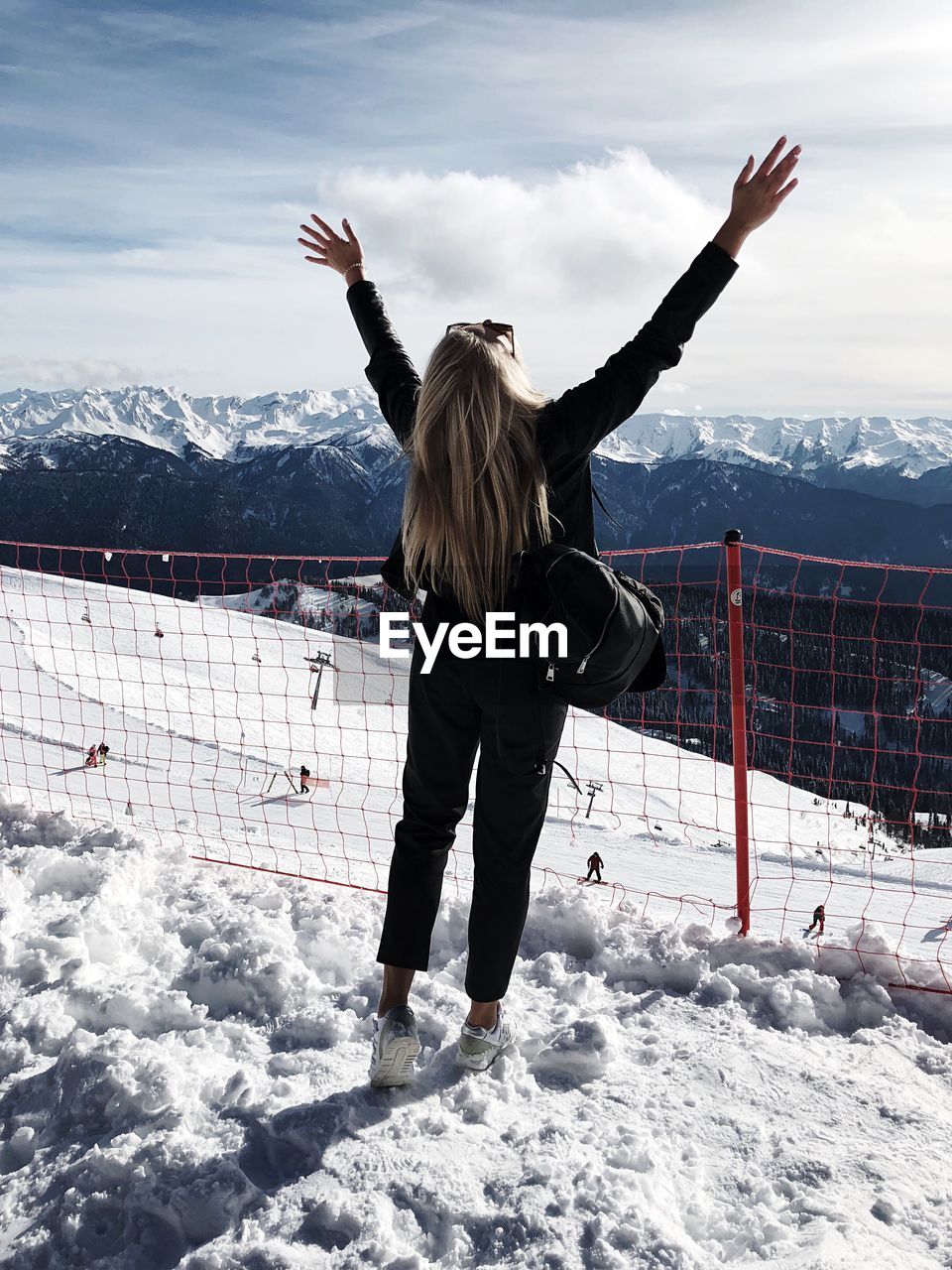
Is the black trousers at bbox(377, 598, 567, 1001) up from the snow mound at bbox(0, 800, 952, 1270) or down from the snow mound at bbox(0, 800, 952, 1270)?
up

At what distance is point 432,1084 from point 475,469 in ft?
6.28

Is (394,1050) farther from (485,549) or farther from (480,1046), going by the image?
(485,549)

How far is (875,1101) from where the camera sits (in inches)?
101

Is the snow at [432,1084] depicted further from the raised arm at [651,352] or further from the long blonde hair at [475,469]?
the raised arm at [651,352]

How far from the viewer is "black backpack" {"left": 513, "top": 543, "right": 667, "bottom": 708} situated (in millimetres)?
2168

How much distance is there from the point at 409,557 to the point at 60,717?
36.0 ft

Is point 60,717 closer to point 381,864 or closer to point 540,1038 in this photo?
point 381,864

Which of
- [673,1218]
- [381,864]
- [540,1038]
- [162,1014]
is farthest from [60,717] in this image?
[673,1218]

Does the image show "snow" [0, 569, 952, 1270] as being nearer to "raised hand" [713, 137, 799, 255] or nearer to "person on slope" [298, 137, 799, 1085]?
"person on slope" [298, 137, 799, 1085]

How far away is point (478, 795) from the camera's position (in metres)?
2.42

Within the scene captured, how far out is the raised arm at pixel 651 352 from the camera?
7.04ft

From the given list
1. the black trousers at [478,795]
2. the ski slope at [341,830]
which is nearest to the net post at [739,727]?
the ski slope at [341,830]

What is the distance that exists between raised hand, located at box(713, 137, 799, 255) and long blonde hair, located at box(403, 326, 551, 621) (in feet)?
2.25

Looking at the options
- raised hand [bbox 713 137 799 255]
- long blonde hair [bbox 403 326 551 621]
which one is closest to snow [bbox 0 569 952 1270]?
long blonde hair [bbox 403 326 551 621]
